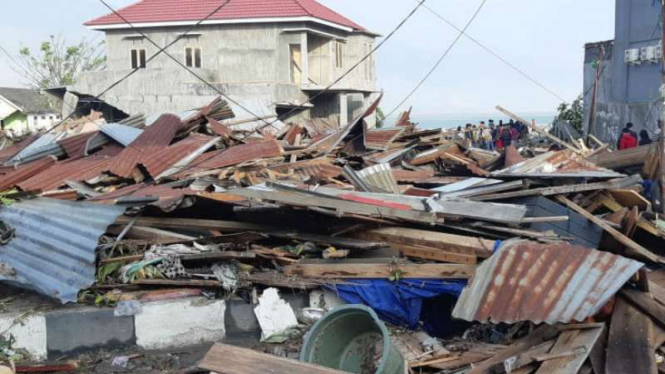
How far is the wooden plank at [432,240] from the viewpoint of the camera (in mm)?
6602

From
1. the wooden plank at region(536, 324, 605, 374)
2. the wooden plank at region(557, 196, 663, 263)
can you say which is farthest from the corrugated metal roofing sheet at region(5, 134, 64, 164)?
the wooden plank at region(536, 324, 605, 374)

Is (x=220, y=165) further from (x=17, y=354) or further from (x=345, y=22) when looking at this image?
(x=345, y=22)

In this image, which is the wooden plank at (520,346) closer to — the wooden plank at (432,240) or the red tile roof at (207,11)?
the wooden plank at (432,240)

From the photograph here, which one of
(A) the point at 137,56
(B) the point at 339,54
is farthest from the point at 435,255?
(B) the point at 339,54

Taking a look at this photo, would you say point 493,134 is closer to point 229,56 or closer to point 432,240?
point 229,56

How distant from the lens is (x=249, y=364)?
507 cm

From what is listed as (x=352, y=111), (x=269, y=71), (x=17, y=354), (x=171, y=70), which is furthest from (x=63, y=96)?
(x=17, y=354)

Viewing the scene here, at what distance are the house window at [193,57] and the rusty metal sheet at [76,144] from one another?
1992cm

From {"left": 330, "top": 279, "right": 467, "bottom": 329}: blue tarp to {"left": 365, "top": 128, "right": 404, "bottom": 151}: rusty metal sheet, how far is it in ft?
15.9

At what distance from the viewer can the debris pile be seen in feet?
17.9

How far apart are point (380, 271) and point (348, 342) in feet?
2.92

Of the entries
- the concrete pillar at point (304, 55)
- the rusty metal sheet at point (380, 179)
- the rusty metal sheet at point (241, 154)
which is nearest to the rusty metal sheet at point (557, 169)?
the rusty metal sheet at point (380, 179)

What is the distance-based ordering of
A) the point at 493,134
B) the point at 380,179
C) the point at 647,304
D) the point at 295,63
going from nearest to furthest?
the point at 647,304
the point at 380,179
the point at 493,134
the point at 295,63

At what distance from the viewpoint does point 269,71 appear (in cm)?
2973
